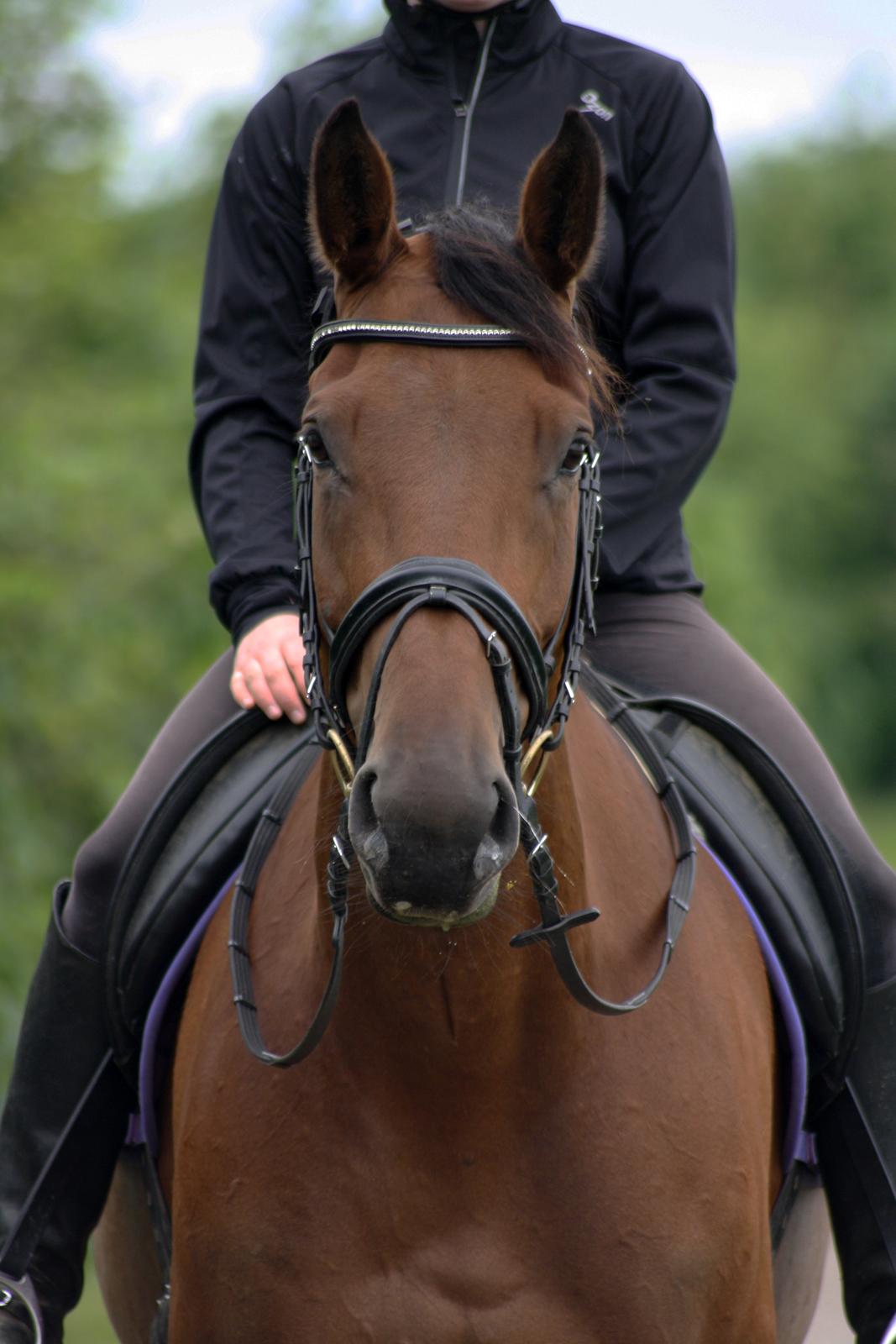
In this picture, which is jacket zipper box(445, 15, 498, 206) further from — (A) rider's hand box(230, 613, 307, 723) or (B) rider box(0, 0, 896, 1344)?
(A) rider's hand box(230, 613, 307, 723)

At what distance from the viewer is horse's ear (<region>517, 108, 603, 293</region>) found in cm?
300

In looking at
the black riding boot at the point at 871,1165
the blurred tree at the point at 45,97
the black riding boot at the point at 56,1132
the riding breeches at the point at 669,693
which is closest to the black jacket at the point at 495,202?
the riding breeches at the point at 669,693

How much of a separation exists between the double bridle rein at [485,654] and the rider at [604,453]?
0.67 meters

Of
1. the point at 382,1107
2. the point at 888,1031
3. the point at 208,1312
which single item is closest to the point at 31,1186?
the point at 208,1312

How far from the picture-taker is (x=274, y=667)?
370 cm

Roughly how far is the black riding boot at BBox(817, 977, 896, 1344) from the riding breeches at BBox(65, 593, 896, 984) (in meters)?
0.15

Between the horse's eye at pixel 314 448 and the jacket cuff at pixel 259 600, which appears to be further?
the jacket cuff at pixel 259 600

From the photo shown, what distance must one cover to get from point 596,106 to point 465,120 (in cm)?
30

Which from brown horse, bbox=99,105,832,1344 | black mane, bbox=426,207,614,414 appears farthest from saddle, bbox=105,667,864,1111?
black mane, bbox=426,207,614,414

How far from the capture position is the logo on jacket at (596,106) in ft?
12.9

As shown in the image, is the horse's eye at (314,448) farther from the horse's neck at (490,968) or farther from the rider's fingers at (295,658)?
the rider's fingers at (295,658)

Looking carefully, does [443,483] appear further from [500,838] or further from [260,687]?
[260,687]

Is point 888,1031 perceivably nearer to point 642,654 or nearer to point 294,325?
point 642,654

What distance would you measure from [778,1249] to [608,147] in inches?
97.0
